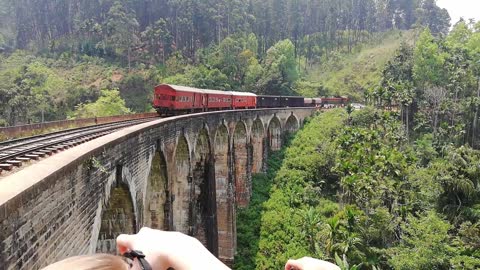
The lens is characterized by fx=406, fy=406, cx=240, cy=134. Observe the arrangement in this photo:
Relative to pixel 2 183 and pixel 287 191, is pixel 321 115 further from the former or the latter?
pixel 2 183

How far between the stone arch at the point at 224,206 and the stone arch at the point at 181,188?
7602 millimetres

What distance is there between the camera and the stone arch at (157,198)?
45.5 feet

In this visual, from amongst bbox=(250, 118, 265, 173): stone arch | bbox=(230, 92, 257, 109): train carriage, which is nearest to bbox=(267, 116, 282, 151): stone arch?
bbox=(230, 92, 257, 109): train carriage

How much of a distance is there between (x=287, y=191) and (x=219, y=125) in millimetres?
13110

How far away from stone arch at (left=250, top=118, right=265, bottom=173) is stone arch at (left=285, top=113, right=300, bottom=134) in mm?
10482

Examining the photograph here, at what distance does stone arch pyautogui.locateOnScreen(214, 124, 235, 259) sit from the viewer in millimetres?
25297

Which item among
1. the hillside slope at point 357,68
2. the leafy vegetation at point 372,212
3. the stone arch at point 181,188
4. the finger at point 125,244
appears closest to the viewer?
the finger at point 125,244

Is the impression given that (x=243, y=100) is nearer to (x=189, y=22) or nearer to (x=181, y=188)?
(x=181, y=188)

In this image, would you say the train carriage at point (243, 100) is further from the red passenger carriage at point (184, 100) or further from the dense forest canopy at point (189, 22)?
the dense forest canopy at point (189, 22)

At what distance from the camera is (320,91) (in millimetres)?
67812

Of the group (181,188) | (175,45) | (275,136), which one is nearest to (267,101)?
(275,136)

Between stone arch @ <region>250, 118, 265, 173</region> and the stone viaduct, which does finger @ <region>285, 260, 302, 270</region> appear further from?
stone arch @ <region>250, 118, 265, 173</region>

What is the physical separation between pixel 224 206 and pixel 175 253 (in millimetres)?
24308

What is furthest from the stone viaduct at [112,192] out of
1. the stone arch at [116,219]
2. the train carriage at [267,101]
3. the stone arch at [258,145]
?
the train carriage at [267,101]
